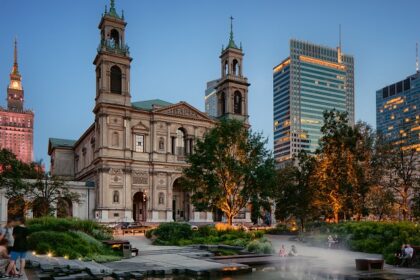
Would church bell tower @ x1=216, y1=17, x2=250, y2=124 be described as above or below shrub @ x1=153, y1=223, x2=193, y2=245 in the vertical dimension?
above

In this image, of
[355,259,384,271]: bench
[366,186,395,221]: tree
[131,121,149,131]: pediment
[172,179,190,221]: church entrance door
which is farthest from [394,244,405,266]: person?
[172,179,190,221]: church entrance door

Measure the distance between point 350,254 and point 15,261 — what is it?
21401 millimetres

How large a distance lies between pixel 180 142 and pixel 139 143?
7.38m

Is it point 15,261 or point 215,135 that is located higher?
point 215,135

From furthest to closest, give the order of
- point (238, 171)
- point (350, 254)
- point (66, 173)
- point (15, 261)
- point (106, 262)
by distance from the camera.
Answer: point (66, 173) → point (238, 171) → point (350, 254) → point (106, 262) → point (15, 261)

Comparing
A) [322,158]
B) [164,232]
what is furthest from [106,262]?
[322,158]

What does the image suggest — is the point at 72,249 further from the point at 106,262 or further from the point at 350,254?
the point at 350,254

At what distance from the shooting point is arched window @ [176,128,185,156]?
235ft

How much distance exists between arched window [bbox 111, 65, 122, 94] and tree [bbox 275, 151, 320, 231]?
28065 millimetres

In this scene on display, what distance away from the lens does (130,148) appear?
6631 cm

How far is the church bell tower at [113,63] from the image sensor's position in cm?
6550

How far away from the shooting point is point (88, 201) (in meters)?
65.6

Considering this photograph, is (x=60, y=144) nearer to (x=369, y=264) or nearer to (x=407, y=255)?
(x=407, y=255)

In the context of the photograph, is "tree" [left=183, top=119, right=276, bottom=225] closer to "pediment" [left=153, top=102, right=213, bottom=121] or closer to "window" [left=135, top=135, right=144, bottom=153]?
"window" [left=135, top=135, right=144, bottom=153]
